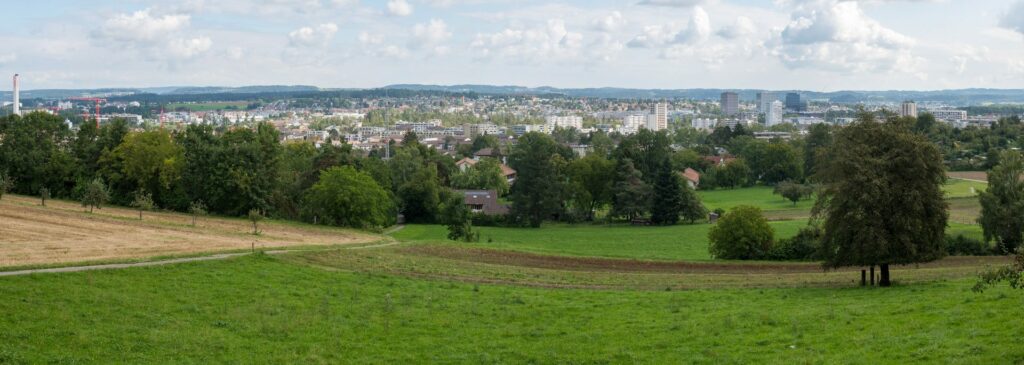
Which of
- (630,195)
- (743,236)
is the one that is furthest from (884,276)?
(630,195)

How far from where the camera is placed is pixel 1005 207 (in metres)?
48.4

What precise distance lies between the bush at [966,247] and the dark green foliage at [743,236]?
9.87m

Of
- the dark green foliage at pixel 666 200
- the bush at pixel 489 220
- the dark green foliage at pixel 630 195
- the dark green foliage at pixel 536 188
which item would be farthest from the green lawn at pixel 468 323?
the bush at pixel 489 220

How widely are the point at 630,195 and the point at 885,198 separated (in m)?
56.1

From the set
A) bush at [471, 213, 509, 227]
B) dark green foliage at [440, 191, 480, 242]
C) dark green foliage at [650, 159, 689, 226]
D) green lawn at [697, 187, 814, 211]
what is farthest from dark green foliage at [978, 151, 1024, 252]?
bush at [471, 213, 509, 227]

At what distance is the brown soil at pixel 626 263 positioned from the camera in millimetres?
41594

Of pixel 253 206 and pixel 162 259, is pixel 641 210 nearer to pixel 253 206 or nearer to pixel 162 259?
pixel 253 206

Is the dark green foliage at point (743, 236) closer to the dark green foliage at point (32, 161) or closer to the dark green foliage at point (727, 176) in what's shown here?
the dark green foliage at point (32, 161)

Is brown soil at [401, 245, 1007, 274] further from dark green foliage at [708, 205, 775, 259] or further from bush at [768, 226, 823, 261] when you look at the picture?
dark green foliage at [708, 205, 775, 259]

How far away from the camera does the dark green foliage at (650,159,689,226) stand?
3248 inches

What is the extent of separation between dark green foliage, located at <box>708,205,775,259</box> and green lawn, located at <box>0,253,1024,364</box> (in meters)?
20.5

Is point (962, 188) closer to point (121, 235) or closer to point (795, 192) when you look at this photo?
point (795, 192)

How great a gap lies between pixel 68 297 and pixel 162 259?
319 inches

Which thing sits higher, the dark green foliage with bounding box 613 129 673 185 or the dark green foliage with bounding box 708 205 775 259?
the dark green foliage with bounding box 613 129 673 185
